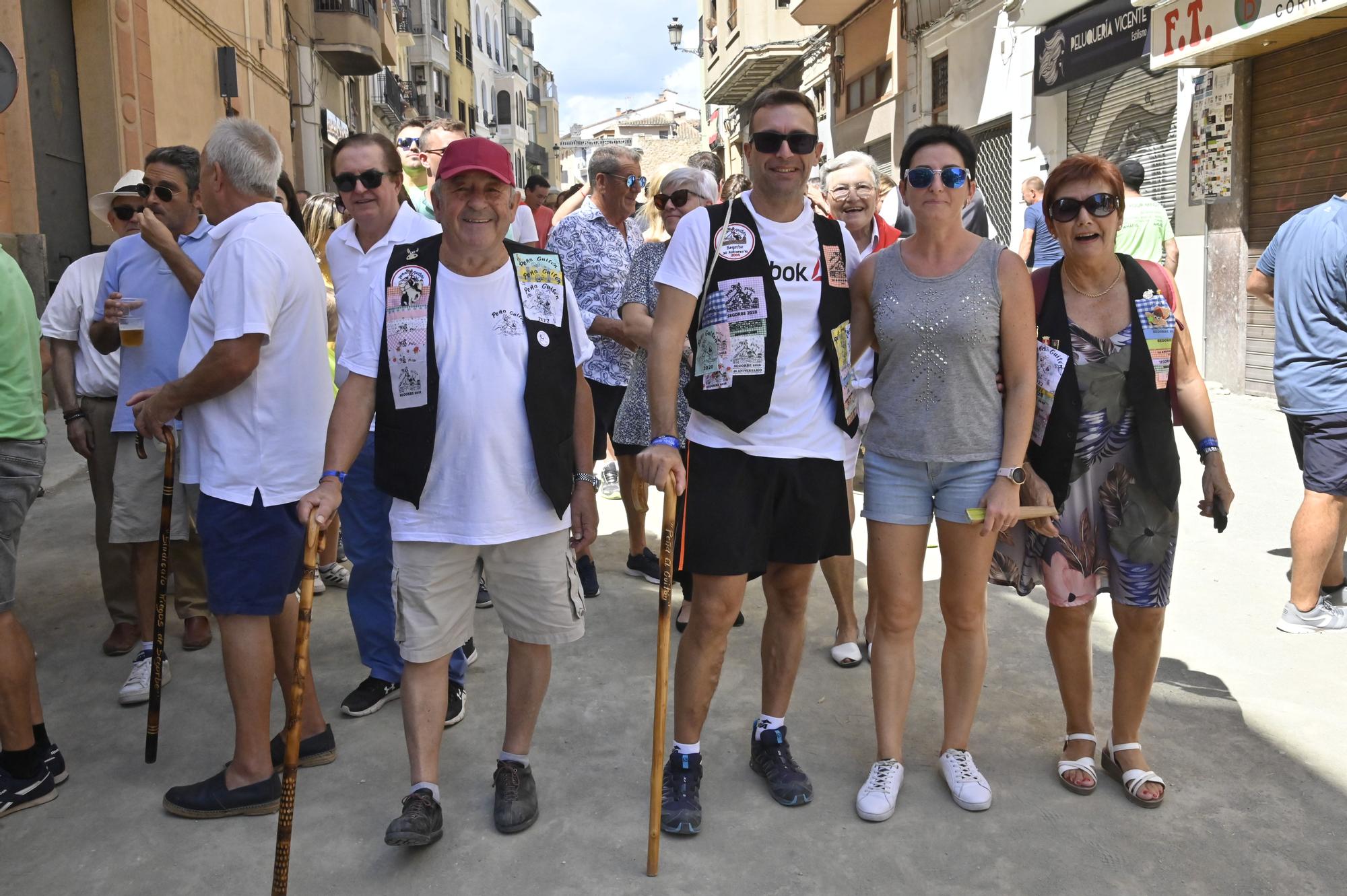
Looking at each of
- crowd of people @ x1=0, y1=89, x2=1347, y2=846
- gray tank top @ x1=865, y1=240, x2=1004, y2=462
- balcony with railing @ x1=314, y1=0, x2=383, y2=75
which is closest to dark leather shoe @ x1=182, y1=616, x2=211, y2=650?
crowd of people @ x1=0, y1=89, x2=1347, y2=846

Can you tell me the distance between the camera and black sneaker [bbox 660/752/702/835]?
10.1 ft

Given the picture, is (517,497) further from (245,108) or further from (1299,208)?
(245,108)

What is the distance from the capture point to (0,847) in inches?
121

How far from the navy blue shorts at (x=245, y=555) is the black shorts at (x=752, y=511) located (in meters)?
1.17

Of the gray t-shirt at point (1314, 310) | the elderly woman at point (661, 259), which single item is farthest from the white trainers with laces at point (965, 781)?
the gray t-shirt at point (1314, 310)

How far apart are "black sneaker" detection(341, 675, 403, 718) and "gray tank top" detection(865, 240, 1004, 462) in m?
2.09

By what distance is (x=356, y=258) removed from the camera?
4.06 meters

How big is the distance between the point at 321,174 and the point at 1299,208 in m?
20.2

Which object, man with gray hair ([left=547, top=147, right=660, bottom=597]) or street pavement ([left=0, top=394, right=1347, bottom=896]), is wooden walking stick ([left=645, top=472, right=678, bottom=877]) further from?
man with gray hair ([left=547, top=147, right=660, bottom=597])

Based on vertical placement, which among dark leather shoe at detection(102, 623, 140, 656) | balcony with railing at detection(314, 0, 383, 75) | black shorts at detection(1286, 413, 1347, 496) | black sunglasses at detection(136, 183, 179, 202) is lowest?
dark leather shoe at detection(102, 623, 140, 656)

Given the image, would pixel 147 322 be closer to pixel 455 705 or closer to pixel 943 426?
pixel 455 705

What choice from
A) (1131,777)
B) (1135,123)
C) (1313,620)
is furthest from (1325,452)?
(1135,123)

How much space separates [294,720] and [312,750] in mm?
908

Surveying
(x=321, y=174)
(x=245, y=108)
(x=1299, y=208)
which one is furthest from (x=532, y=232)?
(x=321, y=174)
